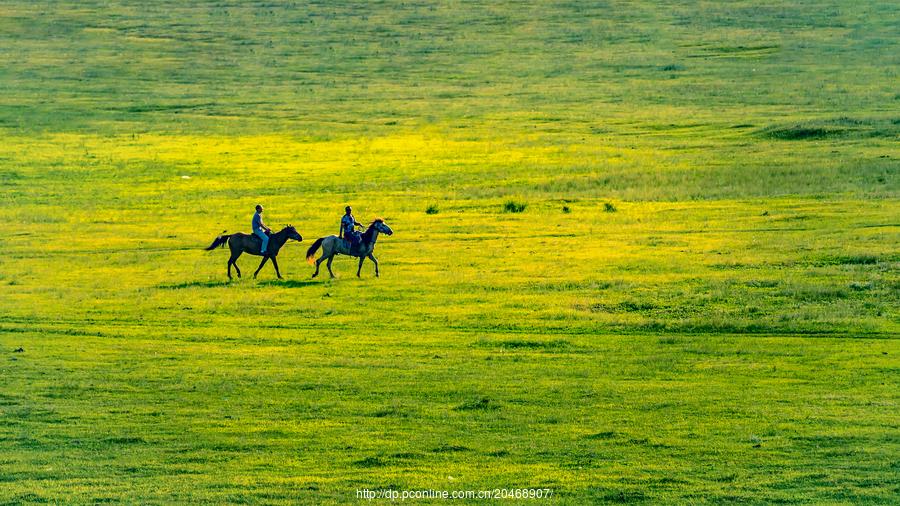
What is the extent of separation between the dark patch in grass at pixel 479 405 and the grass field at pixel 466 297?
7 centimetres

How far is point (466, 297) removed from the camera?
3173cm

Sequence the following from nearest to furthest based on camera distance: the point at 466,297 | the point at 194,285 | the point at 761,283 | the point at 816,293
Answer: the point at 816,293, the point at 466,297, the point at 761,283, the point at 194,285

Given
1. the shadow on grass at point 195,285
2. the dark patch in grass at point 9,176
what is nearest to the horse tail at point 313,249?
the shadow on grass at point 195,285

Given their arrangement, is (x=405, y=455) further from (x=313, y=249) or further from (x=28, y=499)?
(x=313, y=249)

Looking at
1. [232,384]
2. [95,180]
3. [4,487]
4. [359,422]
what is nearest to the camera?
[4,487]

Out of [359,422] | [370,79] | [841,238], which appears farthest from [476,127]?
[359,422]

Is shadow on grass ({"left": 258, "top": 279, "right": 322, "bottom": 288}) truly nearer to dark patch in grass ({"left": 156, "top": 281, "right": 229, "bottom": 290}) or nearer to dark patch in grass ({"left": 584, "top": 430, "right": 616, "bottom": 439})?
dark patch in grass ({"left": 156, "top": 281, "right": 229, "bottom": 290})

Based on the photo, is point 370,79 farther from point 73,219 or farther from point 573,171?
point 73,219

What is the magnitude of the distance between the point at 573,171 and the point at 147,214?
21564 mm

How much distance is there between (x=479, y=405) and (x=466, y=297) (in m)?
9.87

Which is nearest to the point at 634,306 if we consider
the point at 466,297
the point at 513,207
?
the point at 466,297

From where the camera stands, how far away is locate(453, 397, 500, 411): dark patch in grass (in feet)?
71.7

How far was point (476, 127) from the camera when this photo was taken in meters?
77.0

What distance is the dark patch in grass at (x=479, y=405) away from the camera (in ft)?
71.7
